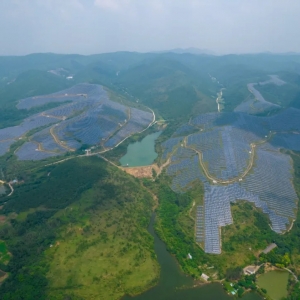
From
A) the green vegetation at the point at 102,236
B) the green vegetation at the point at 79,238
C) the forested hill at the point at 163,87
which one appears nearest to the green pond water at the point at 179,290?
the green vegetation at the point at 102,236

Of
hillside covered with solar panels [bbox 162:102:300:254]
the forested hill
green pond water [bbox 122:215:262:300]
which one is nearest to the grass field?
green pond water [bbox 122:215:262:300]

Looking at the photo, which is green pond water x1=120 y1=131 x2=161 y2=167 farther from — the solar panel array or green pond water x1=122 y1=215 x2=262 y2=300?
green pond water x1=122 y1=215 x2=262 y2=300

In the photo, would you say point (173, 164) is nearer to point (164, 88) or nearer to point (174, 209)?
point (174, 209)

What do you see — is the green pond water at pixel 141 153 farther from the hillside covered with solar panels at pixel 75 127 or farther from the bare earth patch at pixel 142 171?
the hillside covered with solar panels at pixel 75 127

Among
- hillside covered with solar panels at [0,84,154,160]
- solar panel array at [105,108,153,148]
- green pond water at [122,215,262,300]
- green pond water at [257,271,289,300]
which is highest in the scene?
green pond water at [257,271,289,300]

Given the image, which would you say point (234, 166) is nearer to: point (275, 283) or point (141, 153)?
point (275, 283)

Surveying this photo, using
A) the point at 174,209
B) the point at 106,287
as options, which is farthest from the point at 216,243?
the point at 106,287

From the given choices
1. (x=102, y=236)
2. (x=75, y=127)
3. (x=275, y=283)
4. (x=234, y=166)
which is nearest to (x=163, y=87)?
(x=75, y=127)
